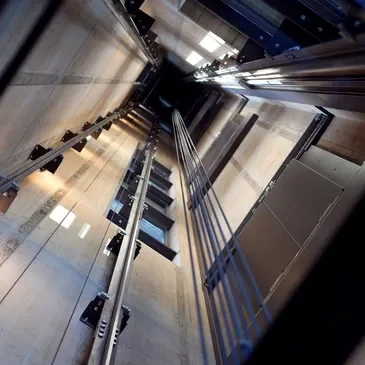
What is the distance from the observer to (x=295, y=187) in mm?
3855

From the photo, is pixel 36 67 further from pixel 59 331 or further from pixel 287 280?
pixel 287 280

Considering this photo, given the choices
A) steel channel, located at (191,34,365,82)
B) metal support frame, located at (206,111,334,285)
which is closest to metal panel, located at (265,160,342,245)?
metal support frame, located at (206,111,334,285)

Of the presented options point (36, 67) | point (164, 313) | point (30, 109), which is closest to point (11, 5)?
point (36, 67)

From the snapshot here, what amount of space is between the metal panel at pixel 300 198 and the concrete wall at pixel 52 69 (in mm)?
2047

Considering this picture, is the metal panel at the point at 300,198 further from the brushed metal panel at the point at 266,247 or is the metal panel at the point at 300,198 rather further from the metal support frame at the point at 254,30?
the metal support frame at the point at 254,30

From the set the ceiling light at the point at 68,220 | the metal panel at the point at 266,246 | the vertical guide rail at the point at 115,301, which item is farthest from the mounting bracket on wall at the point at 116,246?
the metal panel at the point at 266,246

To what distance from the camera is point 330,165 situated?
3.63 metres

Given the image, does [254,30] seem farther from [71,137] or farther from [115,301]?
[115,301]

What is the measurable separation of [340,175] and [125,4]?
271cm

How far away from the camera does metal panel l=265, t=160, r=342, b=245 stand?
3.20m

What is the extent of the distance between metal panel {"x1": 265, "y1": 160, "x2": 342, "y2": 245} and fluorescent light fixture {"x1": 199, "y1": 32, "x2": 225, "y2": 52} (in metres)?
3.52

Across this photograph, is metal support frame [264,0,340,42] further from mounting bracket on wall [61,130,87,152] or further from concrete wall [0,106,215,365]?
mounting bracket on wall [61,130,87,152]

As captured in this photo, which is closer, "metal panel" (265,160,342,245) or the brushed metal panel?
"metal panel" (265,160,342,245)

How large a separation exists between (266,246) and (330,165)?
835 millimetres
